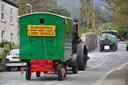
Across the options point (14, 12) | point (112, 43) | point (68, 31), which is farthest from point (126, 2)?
point (14, 12)

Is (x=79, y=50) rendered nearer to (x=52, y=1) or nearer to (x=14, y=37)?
(x=14, y=37)

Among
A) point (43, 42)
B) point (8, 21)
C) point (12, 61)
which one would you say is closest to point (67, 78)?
point (43, 42)

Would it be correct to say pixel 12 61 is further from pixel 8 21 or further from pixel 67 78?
pixel 8 21

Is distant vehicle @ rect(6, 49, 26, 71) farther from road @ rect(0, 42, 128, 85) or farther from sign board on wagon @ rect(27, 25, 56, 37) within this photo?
sign board on wagon @ rect(27, 25, 56, 37)

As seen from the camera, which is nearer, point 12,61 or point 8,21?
point 12,61

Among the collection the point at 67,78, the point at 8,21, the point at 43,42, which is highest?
the point at 8,21

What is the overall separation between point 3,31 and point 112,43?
37.9 feet

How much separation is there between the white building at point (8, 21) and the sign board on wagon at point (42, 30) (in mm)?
24546

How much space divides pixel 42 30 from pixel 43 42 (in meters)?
0.50

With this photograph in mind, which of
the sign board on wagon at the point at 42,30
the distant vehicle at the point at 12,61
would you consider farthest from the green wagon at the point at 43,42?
the distant vehicle at the point at 12,61

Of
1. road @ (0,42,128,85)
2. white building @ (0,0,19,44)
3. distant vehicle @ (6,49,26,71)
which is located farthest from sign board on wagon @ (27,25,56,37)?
white building @ (0,0,19,44)

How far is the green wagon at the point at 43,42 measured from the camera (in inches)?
645

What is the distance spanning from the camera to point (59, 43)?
16359mm

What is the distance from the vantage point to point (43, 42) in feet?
54.1
